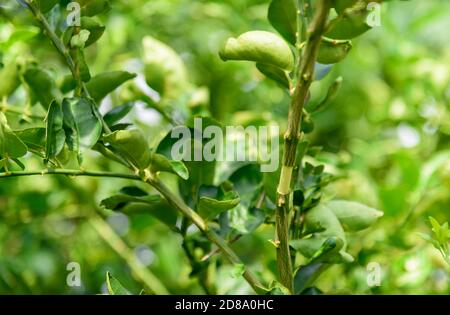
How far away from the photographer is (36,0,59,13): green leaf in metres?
0.73

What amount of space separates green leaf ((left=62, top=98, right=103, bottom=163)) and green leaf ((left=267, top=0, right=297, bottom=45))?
0.20 meters

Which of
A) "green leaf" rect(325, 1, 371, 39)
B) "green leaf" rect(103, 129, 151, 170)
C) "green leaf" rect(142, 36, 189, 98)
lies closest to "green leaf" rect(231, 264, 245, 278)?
"green leaf" rect(103, 129, 151, 170)

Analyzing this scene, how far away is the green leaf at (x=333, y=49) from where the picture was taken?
0.63 meters

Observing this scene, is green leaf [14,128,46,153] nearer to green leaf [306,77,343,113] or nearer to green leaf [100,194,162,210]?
green leaf [100,194,162,210]

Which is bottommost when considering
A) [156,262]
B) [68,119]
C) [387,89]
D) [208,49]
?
[156,262]

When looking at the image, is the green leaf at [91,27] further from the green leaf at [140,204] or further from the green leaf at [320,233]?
the green leaf at [320,233]

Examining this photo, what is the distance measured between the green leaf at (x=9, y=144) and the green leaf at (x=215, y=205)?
0.18m

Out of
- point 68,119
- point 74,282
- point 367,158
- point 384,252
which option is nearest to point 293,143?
point 68,119

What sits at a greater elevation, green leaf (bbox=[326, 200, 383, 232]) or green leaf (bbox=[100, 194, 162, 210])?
green leaf (bbox=[100, 194, 162, 210])

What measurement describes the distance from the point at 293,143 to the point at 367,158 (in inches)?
28.7

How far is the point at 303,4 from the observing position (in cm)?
66

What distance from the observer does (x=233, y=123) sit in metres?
1.13

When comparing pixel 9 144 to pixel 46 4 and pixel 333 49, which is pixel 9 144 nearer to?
pixel 46 4
